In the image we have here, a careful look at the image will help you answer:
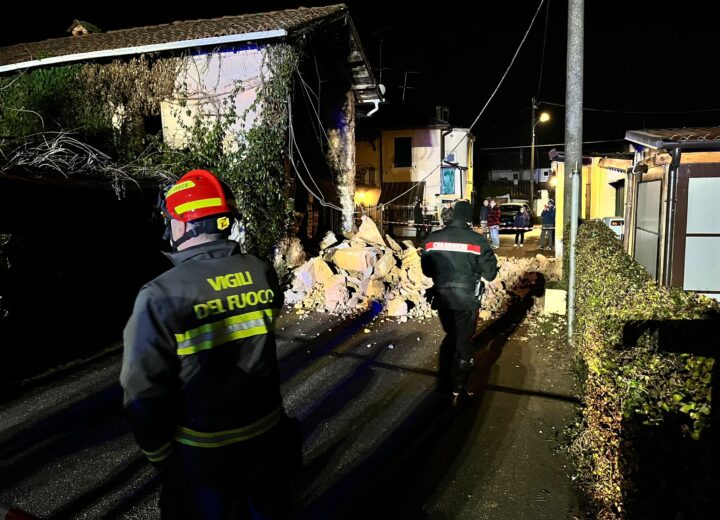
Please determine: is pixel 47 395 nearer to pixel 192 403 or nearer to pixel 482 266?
pixel 192 403

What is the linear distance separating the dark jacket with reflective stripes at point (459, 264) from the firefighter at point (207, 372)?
2.98 meters

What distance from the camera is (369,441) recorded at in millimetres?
4250

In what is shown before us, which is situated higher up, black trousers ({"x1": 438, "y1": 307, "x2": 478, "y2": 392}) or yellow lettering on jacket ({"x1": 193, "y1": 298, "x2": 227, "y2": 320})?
yellow lettering on jacket ({"x1": 193, "y1": 298, "x2": 227, "y2": 320})

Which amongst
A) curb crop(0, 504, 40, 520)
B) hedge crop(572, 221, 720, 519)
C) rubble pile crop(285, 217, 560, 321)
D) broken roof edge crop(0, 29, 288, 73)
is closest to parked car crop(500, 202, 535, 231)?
rubble pile crop(285, 217, 560, 321)

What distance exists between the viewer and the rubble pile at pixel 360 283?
8.87 metres

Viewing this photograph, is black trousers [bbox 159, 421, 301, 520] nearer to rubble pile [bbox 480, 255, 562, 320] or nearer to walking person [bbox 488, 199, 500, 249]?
rubble pile [bbox 480, 255, 562, 320]

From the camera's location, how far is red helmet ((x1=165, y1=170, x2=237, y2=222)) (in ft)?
7.14

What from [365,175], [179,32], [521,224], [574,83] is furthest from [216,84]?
[365,175]

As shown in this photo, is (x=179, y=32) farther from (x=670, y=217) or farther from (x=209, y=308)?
(x=209, y=308)

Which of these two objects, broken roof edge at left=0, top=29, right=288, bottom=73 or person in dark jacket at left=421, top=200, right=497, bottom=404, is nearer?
person in dark jacket at left=421, top=200, right=497, bottom=404

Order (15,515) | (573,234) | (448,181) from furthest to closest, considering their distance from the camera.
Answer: (448,181), (573,234), (15,515)

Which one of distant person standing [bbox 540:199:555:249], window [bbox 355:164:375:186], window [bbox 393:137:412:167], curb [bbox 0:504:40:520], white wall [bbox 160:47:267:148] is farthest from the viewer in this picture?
window [bbox 393:137:412:167]

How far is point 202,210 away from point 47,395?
4.78 m

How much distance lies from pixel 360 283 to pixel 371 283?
0.88 ft
